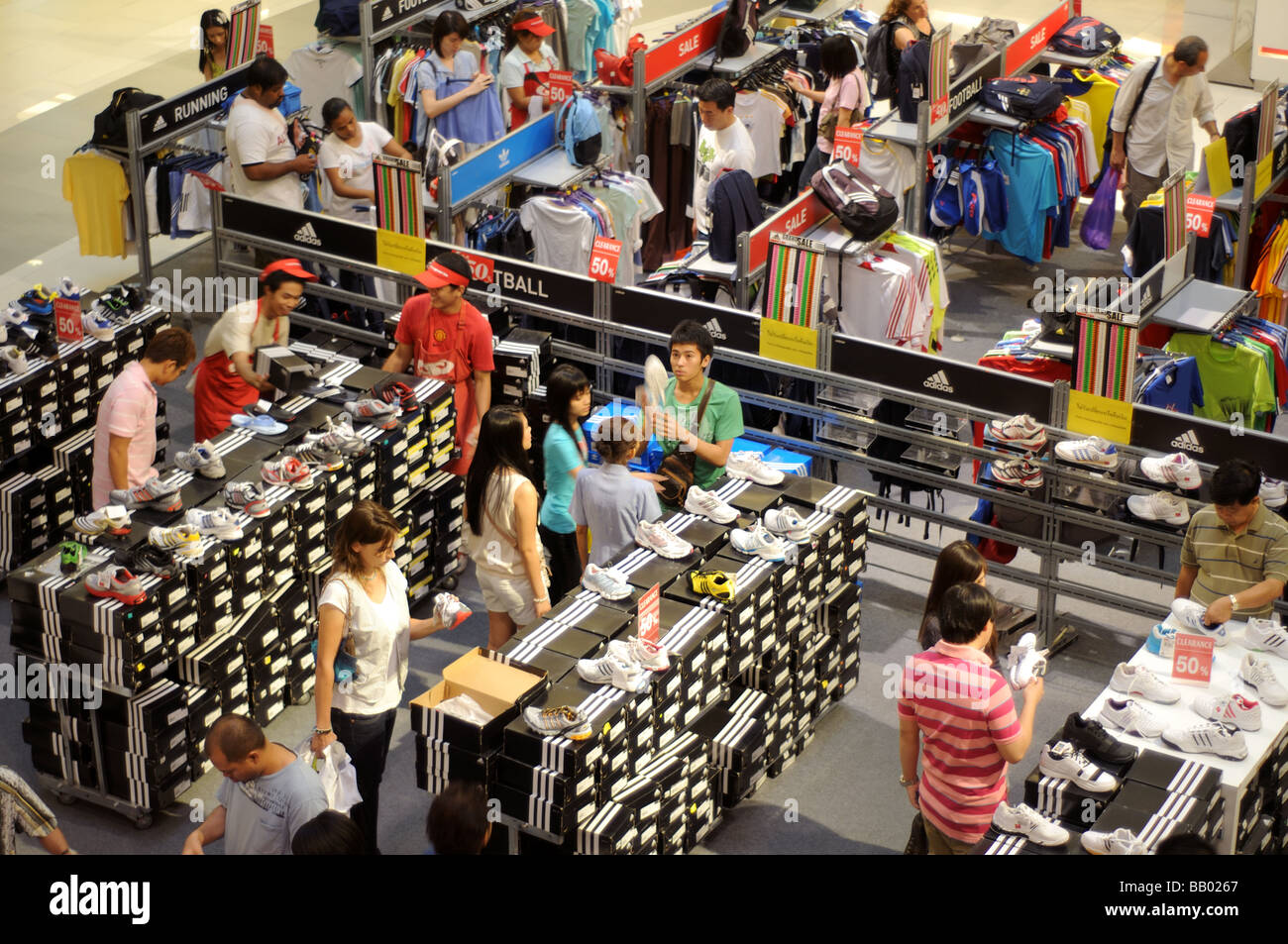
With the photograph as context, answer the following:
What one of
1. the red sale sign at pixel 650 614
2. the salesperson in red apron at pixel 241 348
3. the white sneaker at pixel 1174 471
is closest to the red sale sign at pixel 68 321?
the salesperson in red apron at pixel 241 348

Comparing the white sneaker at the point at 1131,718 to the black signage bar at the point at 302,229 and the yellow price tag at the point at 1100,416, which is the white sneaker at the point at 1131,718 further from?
the black signage bar at the point at 302,229

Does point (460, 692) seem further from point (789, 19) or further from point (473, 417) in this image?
point (789, 19)

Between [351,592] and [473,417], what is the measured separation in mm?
2687

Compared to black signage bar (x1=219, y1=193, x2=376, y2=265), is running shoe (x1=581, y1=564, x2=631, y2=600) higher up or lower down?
lower down

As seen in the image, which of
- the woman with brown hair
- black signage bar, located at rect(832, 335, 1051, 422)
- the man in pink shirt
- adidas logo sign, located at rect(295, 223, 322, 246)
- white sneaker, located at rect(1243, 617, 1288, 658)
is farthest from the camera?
adidas logo sign, located at rect(295, 223, 322, 246)

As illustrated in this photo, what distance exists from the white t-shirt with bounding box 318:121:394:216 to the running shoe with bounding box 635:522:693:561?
4.15 m

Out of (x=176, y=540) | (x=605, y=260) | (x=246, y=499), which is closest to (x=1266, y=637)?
(x=605, y=260)

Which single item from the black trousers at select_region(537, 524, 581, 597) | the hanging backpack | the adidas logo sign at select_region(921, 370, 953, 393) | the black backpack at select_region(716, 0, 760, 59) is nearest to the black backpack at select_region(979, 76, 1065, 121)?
the black backpack at select_region(716, 0, 760, 59)

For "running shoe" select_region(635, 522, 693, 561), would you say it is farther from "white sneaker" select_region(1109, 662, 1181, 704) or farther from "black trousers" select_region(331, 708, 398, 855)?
"white sneaker" select_region(1109, 662, 1181, 704)

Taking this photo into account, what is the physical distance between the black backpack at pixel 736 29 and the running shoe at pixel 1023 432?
17.1ft

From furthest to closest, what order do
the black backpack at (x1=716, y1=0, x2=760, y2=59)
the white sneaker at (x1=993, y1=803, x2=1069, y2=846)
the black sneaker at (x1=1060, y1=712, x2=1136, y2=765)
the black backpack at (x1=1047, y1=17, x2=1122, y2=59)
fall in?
1. the black backpack at (x1=1047, y1=17, x2=1122, y2=59)
2. the black backpack at (x1=716, y1=0, x2=760, y2=59)
3. the black sneaker at (x1=1060, y1=712, x2=1136, y2=765)
4. the white sneaker at (x1=993, y1=803, x2=1069, y2=846)

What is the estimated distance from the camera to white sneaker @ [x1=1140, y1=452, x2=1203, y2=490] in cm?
791

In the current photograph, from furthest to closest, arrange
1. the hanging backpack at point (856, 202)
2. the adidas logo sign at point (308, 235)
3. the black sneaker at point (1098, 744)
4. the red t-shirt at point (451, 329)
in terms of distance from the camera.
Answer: the adidas logo sign at point (308, 235) → the hanging backpack at point (856, 202) → the red t-shirt at point (451, 329) → the black sneaker at point (1098, 744)

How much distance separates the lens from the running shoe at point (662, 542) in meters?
7.34
